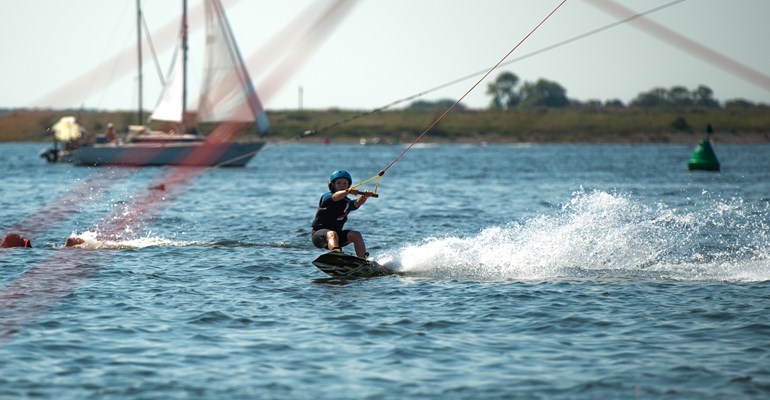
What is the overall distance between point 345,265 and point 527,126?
522ft

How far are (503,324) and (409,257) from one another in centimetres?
542

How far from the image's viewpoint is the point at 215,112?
5741cm

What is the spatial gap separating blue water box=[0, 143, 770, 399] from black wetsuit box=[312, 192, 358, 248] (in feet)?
3.26

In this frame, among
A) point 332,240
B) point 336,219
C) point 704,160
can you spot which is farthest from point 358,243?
point 704,160

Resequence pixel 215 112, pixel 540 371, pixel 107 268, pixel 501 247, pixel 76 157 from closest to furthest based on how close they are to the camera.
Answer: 1. pixel 540 371
2. pixel 107 268
3. pixel 501 247
4. pixel 215 112
5. pixel 76 157

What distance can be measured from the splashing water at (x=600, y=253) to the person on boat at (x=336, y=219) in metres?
0.97

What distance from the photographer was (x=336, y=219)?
54.5ft

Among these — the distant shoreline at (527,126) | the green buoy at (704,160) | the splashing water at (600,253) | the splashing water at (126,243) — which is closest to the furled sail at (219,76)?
the green buoy at (704,160)

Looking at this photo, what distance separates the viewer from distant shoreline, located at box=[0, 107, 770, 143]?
515ft

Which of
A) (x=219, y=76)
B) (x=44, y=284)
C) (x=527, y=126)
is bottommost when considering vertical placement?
(x=44, y=284)

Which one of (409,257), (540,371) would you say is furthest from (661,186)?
(540,371)

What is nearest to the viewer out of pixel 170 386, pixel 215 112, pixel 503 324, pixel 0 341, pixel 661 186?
pixel 170 386

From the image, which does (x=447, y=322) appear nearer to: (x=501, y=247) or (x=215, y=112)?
(x=501, y=247)

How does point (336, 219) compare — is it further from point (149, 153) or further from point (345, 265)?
point (149, 153)
